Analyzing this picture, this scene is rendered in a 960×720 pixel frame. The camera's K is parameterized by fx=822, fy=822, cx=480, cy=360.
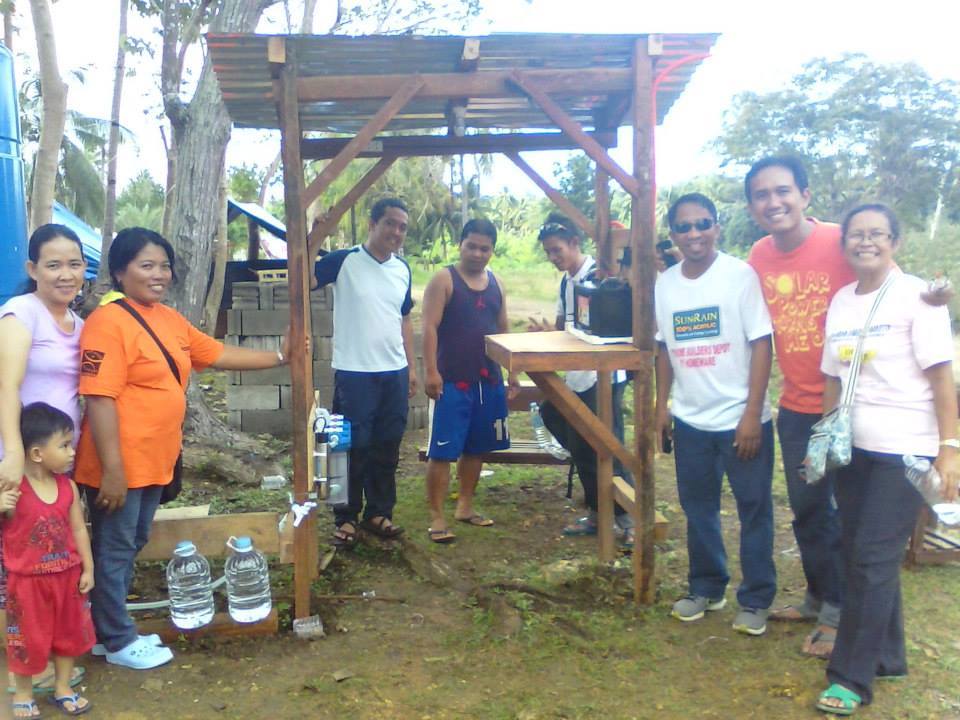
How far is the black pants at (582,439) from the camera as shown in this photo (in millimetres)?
4715

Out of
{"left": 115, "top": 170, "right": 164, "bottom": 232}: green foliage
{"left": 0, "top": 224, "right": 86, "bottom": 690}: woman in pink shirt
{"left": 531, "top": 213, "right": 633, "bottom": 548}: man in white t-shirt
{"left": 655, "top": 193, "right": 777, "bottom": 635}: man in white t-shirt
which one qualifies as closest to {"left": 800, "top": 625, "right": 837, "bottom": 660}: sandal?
{"left": 655, "top": 193, "right": 777, "bottom": 635}: man in white t-shirt

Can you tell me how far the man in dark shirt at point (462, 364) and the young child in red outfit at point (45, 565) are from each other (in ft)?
6.92

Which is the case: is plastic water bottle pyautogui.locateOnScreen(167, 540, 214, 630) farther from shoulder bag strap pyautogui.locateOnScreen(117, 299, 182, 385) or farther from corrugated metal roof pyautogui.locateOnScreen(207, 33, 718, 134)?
corrugated metal roof pyautogui.locateOnScreen(207, 33, 718, 134)

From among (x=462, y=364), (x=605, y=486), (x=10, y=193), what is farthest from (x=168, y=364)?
(x=605, y=486)

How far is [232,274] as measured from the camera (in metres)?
13.8

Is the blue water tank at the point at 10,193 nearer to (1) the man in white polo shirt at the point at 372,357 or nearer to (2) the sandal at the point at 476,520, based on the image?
(1) the man in white polo shirt at the point at 372,357

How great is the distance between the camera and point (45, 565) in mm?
2756

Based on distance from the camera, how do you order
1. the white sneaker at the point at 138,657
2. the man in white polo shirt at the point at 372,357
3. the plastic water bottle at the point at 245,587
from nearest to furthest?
the white sneaker at the point at 138,657, the plastic water bottle at the point at 245,587, the man in white polo shirt at the point at 372,357

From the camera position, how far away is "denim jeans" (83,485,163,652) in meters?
3.03

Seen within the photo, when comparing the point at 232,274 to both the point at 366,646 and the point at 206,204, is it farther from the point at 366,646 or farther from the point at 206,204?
the point at 366,646

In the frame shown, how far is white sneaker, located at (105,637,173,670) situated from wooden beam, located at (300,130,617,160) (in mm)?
2572

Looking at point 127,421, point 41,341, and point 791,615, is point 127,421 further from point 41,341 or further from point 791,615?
point 791,615

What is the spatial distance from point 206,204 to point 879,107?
25023 mm

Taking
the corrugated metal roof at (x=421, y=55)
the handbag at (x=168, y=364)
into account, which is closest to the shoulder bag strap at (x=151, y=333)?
the handbag at (x=168, y=364)
